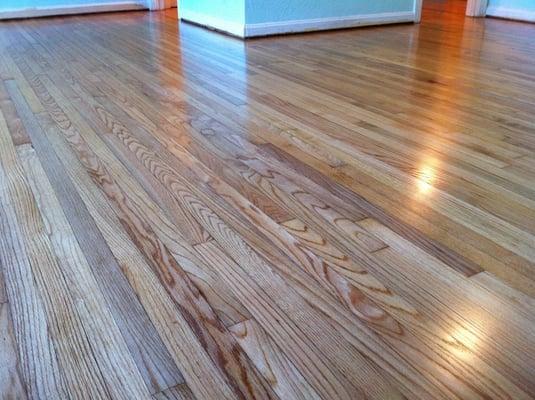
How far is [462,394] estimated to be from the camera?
694 millimetres

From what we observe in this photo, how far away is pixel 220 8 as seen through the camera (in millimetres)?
3783

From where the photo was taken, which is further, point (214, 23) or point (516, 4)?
point (516, 4)

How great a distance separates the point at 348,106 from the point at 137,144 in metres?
0.87

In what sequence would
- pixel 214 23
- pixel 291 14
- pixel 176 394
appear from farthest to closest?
pixel 214 23 → pixel 291 14 → pixel 176 394

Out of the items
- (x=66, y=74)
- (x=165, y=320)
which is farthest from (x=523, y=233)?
(x=66, y=74)

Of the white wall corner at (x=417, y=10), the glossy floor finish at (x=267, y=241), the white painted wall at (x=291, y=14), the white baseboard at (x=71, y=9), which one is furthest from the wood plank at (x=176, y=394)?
the white baseboard at (x=71, y=9)

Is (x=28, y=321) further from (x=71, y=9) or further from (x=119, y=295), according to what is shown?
(x=71, y=9)

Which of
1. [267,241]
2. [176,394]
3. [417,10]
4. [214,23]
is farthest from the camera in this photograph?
[417,10]

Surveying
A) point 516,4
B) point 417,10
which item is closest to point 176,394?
point 417,10

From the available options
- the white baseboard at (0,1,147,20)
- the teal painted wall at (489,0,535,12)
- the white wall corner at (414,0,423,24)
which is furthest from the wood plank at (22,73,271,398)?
the teal painted wall at (489,0,535,12)

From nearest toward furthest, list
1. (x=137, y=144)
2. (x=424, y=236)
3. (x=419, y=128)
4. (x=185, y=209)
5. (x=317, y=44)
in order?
(x=424, y=236)
(x=185, y=209)
(x=137, y=144)
(x=419, y=128)
(x=317, y=44)

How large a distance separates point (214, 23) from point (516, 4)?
248cm

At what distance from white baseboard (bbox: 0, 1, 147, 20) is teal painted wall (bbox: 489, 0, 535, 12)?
3.35m

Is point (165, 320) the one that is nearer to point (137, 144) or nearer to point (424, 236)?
point (424, 236)
